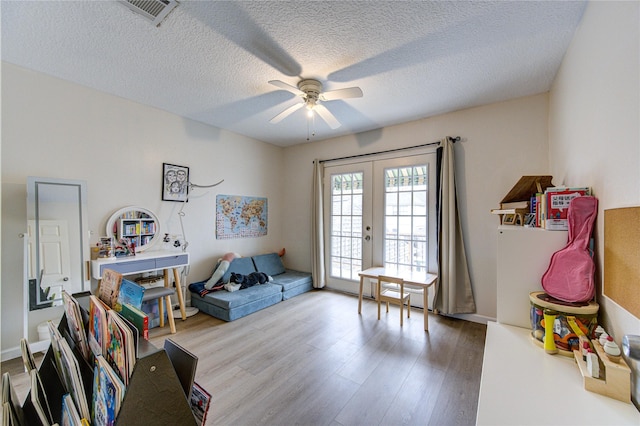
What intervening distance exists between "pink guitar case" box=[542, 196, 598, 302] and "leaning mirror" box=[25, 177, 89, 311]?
367cm

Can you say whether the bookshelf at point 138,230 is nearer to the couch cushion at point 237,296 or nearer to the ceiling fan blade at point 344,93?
the couch cushion at point 237,296

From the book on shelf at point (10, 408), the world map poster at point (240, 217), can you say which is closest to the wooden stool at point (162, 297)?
the world map poster at point (240, 217)

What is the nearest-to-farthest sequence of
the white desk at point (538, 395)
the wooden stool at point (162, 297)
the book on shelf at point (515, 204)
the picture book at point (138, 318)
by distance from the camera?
the picture book at point (138, 318)
the white desk at point (538, 395)
the book on shelf at point (515, 204)
the wooden stool at point (162, 297)

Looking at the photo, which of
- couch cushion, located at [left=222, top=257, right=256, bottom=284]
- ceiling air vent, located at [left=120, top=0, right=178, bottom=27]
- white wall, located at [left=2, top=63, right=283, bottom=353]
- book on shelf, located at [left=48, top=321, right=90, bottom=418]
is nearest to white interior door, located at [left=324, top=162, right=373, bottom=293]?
couch cushion, located at [left=222, top=257, right=256, bottom=284]

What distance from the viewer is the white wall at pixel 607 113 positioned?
3.28 ft

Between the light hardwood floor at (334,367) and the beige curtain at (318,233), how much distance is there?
103cm

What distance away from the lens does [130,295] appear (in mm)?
835

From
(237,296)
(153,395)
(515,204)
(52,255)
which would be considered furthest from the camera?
(237,296)

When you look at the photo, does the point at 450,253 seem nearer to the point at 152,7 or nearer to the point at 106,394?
the point at 106,394

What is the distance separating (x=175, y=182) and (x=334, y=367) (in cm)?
289

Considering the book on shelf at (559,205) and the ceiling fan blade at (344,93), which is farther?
the ceiling fan blade at (344,93)

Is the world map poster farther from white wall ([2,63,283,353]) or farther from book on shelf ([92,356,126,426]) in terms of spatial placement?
book on shelf ([92,356,126,426])

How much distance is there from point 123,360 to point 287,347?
6.75ft

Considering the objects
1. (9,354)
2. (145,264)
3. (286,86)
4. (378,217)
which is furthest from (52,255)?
(378,217)
